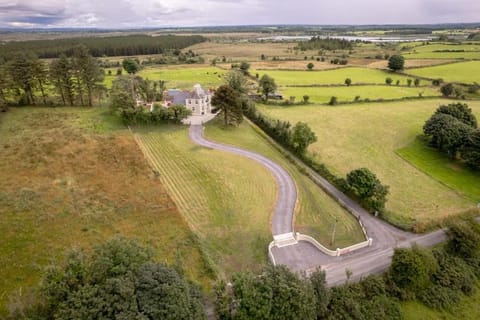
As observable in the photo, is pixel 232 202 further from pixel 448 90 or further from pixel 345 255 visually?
pixel 448 90

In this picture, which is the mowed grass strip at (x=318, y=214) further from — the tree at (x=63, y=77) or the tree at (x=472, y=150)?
the tree at (x=63, y=77)

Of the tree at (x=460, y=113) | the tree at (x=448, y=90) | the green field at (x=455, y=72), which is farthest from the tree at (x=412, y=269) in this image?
the green field at (x=455, y=72)

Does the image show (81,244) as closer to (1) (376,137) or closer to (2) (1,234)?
(2) (1,234)

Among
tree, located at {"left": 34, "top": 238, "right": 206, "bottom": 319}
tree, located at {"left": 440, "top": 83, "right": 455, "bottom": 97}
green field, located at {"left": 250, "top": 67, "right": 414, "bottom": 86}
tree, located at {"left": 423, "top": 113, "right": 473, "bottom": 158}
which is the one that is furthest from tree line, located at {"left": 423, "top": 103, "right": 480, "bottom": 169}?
green field, located at {"left": 250, "top": 67, "right": 414, "bottom": 86}

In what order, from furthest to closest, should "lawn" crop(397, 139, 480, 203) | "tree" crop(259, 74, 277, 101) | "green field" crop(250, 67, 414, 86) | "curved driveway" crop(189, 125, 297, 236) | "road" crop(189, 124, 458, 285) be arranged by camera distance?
"green field" crop(250, 67, 414, 86), "tree" crop(259, 74, 277, 101), "lawn" crop(397, 139, 480, 203), "curved driveway" crop(189, 125, 297, 236), "road" crop(189, 124, 458, 285)

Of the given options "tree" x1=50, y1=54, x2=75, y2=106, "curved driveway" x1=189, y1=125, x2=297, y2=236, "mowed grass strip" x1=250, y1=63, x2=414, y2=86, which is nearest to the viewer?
"curved driveway" x1=189, y1=125, x2=297, y2=236

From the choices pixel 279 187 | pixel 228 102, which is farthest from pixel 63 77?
pixel 279 187

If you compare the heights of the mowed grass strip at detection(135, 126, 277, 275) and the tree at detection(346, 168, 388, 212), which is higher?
the tree at detection(346, 168, 388, 212)

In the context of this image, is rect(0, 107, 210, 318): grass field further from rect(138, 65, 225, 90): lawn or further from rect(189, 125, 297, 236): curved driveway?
rect(138, 65, 225, 90): lawn
